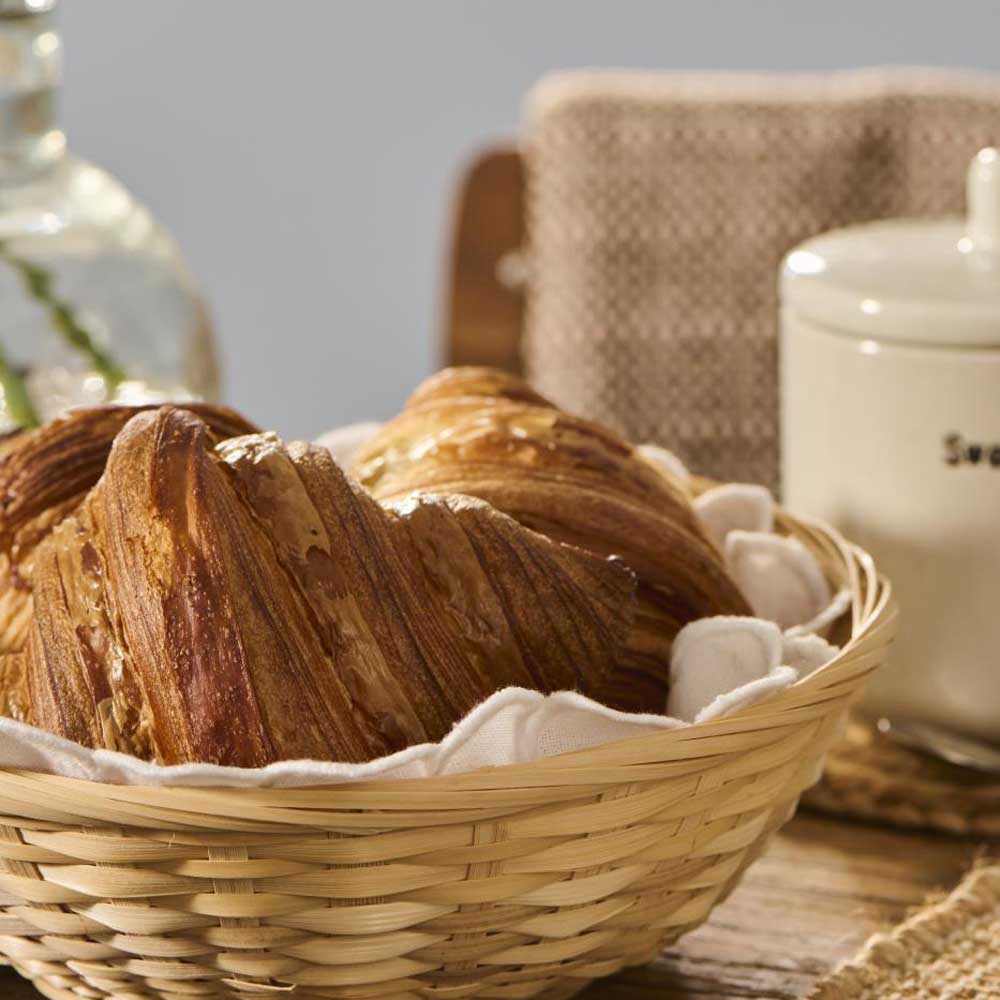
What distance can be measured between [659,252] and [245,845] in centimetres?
94

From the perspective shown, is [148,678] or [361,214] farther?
[361,214]

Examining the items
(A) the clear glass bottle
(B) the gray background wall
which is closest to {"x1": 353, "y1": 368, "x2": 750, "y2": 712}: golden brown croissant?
(A) the clear glass bottle

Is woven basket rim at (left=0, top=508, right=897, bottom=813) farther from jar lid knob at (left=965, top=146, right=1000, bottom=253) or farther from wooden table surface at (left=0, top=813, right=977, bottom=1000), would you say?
jar lid knob at (left=965, top=146, right=1000, bottom=253)

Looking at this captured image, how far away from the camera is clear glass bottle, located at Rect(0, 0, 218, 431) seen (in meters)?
0.79

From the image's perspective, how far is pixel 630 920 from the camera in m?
0.53

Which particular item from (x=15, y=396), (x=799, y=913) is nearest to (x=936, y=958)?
(x=799, y=913)

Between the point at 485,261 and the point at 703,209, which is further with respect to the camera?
the point at 485,261

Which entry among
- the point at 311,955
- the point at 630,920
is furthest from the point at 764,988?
the point at 311,955

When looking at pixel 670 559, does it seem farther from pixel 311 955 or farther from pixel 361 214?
pixel 361 214

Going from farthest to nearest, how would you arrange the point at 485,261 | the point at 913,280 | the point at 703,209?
the point at 485,261, the point at 703,209, the point at 913,280

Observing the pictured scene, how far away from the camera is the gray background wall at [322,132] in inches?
87.3

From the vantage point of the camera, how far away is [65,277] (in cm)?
81

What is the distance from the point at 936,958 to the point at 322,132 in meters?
1.94

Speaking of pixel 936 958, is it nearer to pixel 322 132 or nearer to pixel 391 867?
pixel 391 867
